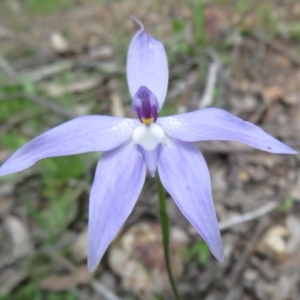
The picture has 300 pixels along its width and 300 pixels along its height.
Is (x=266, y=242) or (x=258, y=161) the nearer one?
(x=266, y=242)

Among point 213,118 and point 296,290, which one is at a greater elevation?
point 213,118

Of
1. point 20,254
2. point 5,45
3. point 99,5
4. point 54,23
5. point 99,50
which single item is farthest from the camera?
point 99,5

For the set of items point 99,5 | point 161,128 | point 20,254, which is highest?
point 161,128

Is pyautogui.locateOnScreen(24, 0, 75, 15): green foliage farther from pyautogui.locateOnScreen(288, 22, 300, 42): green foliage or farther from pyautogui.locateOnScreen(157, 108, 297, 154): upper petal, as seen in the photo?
pyautogui.locateOnScreen(157, 108, 297, 154): upper petal

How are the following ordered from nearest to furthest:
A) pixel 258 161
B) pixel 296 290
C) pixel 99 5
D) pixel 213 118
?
1. pixel 213 118
2. pixel 296 290
3. pixel 258 161
4. pixel 99 5

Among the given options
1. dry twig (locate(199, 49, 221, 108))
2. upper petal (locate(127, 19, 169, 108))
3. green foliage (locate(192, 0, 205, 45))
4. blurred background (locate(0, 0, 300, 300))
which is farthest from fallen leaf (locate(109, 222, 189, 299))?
green foliage (locate(192, 0, 205, 45))

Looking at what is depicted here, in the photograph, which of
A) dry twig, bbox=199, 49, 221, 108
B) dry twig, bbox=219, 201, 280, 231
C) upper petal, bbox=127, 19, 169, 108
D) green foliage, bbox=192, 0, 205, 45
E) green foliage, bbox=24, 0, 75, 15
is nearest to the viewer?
upper petal, bbox=127, 19, 169, 108

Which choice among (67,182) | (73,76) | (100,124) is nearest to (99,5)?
(73,76)

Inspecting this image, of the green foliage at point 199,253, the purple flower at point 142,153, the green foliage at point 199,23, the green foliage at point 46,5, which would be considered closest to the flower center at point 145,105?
the purple flower at point 142,153

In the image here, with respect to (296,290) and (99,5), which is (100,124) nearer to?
(296,290)
